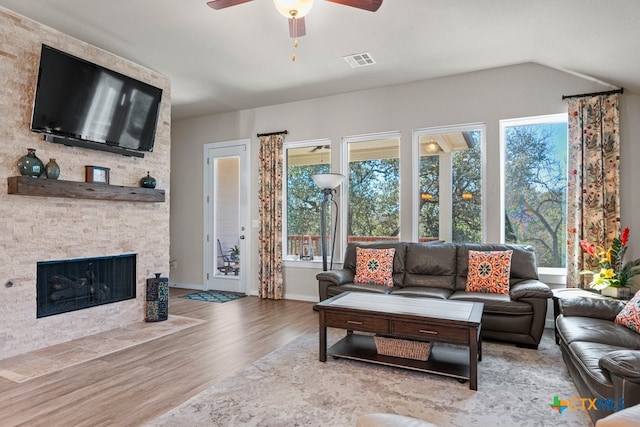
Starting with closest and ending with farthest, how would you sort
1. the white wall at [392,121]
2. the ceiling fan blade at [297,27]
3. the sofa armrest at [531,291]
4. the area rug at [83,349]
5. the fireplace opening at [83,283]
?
the ceiling fan blade at [297,27]
the area rug at [83,349]
the sofa armrest at [531,291]
the fireplace opening at [83,283]
the white wall at [392,121]

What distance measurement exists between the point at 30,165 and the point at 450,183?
4.56 metres

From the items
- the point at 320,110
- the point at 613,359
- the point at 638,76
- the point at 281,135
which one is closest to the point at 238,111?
the point at 281,135

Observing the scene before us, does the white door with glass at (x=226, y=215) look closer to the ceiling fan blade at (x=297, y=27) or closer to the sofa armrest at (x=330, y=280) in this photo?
the sofa armrest at (x=330, y=280)

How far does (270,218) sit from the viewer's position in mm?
5867

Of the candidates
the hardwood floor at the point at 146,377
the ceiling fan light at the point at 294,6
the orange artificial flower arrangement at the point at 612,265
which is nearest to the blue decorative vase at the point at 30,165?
the hardwood floor at the point at 146,377

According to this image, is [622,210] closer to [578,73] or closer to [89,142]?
[578,73]

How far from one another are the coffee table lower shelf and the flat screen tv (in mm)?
3174

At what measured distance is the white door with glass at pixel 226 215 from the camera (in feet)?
20.7

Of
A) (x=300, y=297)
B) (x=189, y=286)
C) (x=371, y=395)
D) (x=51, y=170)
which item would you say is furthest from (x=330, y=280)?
(x=189, y=286)

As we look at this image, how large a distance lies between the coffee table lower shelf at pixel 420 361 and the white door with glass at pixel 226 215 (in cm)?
332

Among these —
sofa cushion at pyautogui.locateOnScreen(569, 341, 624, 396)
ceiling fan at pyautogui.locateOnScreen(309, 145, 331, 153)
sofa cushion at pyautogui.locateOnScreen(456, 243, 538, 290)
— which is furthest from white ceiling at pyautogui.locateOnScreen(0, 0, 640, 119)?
sofa cushion at pyautogui.locateOnScreen(569, 341, 624, 396)

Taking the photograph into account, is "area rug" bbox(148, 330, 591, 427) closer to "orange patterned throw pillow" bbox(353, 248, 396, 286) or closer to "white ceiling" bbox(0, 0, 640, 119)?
"orange patterned throw pillow" bbox(353, 248, 396, 286)

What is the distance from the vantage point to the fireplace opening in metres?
3.59

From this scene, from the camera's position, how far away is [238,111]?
6359mm
